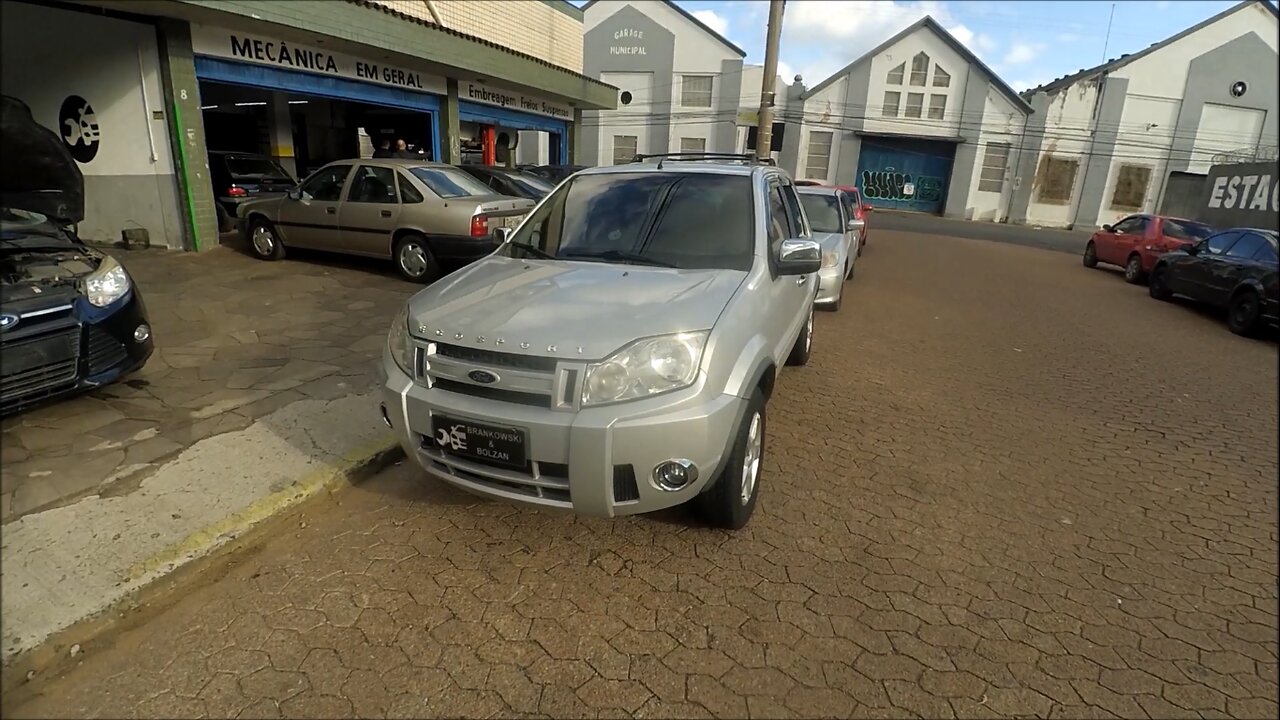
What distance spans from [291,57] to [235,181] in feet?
11.7

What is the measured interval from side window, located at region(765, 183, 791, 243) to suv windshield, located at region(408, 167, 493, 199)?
516 cm

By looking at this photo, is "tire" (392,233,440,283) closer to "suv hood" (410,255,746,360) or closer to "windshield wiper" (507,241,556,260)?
"windshield wiper" (507,241,556,260)

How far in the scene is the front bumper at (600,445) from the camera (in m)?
2.68

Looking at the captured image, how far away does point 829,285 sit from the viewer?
25.8 feet

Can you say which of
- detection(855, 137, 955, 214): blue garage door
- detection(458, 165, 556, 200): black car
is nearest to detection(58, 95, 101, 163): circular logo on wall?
detection(458, 165, 556, 200): black car

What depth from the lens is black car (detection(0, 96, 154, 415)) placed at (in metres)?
3.64

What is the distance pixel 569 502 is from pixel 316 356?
12.7 ft

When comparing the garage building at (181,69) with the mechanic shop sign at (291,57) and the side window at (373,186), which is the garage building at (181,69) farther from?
the side window at (373,186)

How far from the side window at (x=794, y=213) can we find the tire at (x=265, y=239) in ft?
25.9

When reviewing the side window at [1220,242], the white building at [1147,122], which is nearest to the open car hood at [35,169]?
the side window at [1220,242]

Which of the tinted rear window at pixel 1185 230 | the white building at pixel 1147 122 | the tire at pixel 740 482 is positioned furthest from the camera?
the white building at pixel 1147 122

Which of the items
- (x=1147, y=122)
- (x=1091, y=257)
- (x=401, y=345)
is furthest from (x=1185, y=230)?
(x=1147, y=122)

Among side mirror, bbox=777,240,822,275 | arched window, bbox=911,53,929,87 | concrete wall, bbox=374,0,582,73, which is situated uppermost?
arched window, bbox=911,53,929,87

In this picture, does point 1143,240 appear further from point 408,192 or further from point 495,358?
point 495,358
